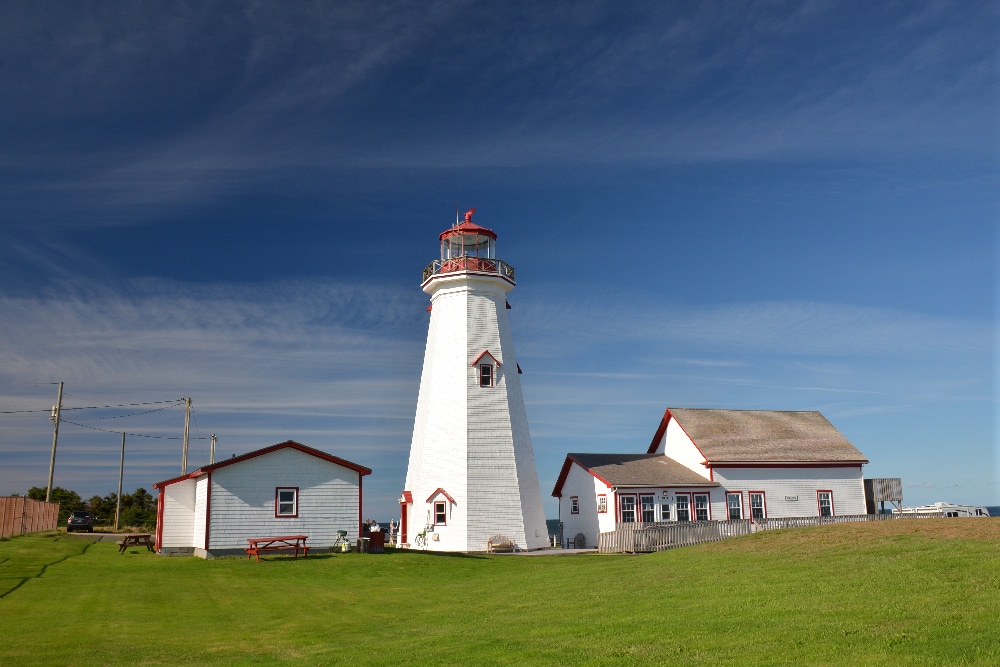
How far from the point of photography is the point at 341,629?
15.3 metres

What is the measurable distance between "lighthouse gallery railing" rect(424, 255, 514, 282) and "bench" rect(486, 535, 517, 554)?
11.6 meters

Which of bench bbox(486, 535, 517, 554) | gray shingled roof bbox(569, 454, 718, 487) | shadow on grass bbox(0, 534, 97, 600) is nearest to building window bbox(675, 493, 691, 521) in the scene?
gray shingled roof bbox(569, 454, 718, 487)

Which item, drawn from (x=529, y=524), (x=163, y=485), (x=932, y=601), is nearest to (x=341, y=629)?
(x=932, y=601)

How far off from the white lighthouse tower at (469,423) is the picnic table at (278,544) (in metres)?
7.12

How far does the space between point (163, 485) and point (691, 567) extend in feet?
68.1

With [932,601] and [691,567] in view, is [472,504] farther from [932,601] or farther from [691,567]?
[932,601]

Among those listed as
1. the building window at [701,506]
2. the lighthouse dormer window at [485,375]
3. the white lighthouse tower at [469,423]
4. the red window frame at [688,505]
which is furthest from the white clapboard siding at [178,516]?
the building window at [701,506]

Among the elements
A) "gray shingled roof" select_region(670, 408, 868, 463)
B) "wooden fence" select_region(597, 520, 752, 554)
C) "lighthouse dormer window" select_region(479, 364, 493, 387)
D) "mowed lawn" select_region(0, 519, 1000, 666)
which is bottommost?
"mowed lawn" select_region(0, 519, 1000, 666)

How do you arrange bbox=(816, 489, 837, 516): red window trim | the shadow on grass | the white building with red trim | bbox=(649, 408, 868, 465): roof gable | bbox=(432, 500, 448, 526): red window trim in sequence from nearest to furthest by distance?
the shadow on grass, the white building with red trim, bbox=(432, 500, 448, 526): red window trim, bbox=(649, 408, 868, 465): roof gable, bbox=(816, 489, 837, 516): red window trim

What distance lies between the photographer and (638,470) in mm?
38438

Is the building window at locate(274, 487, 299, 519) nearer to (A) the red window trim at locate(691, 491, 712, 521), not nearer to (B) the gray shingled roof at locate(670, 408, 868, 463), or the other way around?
(A) the red window trim at locate(691, 491, 712, 521)

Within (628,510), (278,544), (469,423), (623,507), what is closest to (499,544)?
(469,423)

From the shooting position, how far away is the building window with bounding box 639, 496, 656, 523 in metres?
36.7

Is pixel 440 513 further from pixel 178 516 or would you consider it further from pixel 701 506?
pixel 701 506
